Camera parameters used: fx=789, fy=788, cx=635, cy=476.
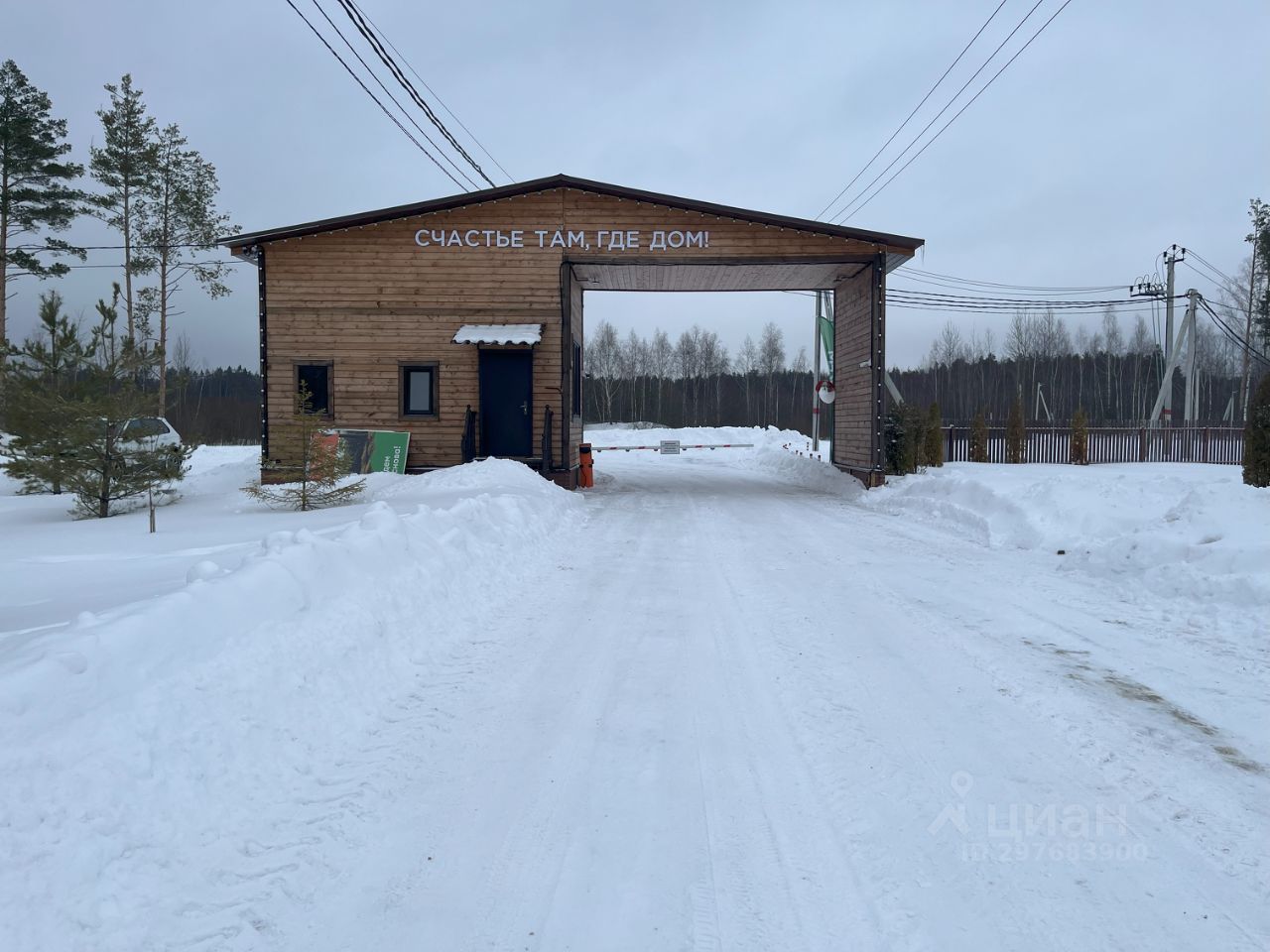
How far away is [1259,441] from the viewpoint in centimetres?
1087

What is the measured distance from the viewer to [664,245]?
18.2 metres

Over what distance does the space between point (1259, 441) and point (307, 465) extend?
13.7 metres

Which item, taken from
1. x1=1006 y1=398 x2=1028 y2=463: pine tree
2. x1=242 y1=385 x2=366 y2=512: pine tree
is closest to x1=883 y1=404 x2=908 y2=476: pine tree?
x1=1006 y1=398 x2=1028 y2=463: pine tree

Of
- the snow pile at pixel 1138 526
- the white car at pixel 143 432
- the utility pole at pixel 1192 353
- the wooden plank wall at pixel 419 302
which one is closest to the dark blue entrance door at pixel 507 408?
the wooden plank wall at pixel 419 302

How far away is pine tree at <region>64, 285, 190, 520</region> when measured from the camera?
12.7 meters

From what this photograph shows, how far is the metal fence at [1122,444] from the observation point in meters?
26.0

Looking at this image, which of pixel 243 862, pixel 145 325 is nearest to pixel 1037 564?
pixel 243 862

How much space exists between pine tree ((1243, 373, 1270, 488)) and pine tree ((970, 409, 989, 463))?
1387 cm

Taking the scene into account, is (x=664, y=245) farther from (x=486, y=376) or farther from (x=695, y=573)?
(x=695, y=573)

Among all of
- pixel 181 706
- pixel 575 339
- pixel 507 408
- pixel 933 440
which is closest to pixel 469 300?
pixel 507 408

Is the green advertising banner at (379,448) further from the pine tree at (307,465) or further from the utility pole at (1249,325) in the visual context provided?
the utility pole at (1249,325)

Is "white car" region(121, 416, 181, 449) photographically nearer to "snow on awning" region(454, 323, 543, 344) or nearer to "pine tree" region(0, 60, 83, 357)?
"snow on awning" region(454, 323, 543, 344)

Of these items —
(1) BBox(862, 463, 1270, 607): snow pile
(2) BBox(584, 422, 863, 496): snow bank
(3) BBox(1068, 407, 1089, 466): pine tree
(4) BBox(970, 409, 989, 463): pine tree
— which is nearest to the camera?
(1) BBox(862, 463, 1270, 607): snow pile

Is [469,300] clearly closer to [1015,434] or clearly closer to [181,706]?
[181,706]
